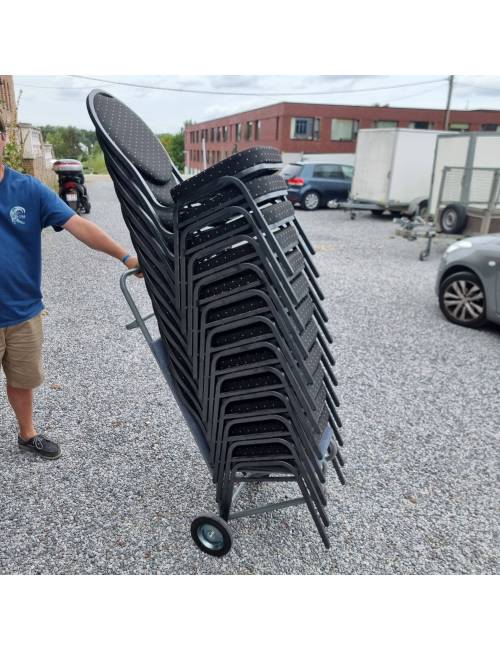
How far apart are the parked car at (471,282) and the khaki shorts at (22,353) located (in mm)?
4540

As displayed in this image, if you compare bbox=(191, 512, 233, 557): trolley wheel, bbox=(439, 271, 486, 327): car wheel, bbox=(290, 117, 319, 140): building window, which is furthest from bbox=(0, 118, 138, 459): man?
bbox=(290, 117, 319, 140): building window

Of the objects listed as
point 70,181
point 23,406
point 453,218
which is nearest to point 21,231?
point 23,406

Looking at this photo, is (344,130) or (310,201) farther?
(344,130)

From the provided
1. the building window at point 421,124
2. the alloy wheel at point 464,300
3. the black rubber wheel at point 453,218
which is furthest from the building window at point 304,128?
the alloy wheel at point 464,300

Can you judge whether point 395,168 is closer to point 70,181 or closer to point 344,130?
point 70,181

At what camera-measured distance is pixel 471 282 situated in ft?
18.0

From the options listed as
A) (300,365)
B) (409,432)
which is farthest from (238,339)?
(409,432)

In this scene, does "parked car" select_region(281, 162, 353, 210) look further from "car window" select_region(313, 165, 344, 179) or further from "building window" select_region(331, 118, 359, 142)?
"building window" select_region(331, 118, 359, 142)

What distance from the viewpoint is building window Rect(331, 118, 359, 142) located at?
36884 millimetres

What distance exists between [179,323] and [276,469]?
30.7 inches

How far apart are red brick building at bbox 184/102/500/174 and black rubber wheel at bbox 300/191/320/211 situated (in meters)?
17.4

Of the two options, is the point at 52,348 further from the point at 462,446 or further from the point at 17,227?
the point at 462,446

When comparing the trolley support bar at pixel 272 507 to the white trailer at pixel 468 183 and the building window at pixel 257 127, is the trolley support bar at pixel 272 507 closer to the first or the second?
the white trailer at pixel 468 183

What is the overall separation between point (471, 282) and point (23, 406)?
15.6 feet
